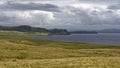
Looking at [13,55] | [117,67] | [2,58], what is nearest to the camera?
[117,67]

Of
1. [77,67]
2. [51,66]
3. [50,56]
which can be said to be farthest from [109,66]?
[50,56]

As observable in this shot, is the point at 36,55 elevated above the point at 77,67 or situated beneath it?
situated beneath

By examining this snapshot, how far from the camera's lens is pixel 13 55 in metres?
54.1

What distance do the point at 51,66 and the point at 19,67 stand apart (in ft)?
13.1

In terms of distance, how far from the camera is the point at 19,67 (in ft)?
110

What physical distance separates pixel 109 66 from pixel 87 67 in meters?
2.73

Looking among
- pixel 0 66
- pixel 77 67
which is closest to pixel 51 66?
pixel 77 67

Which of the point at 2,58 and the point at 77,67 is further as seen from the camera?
the point at 2,58

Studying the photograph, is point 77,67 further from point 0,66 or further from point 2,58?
point 2,58

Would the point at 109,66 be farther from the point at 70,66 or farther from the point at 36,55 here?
the point at 36,55

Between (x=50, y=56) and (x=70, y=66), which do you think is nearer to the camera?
(x=70, y=66)

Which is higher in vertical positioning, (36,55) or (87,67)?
(87,67)

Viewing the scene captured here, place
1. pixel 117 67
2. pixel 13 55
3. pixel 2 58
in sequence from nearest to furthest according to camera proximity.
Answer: pixel 117 67 < pixel 2 58 < pixel 13 55

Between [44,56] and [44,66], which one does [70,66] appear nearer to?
[44,66]
